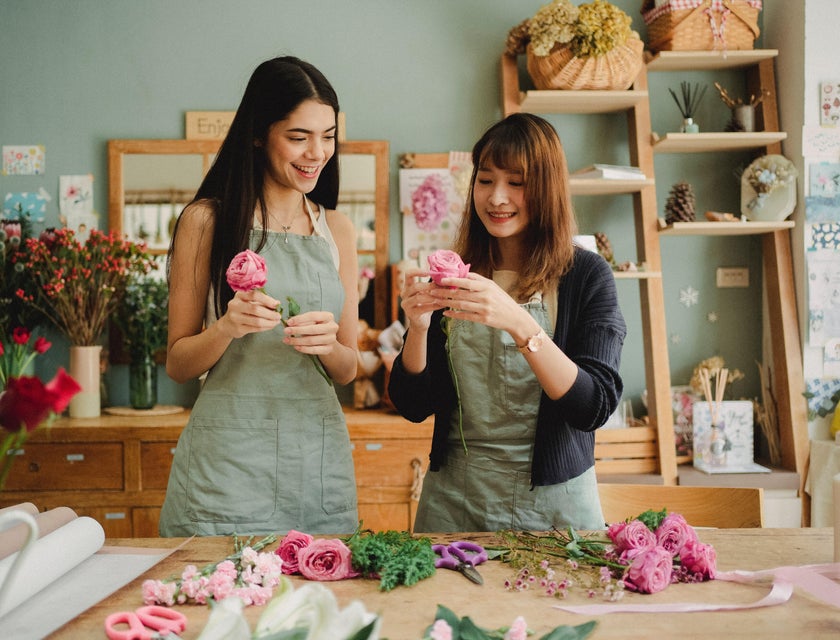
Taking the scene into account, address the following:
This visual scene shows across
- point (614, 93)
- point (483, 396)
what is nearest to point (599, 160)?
point (614, 93)

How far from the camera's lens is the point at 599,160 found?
359cm

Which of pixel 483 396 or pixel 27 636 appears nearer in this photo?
pixel 27 636

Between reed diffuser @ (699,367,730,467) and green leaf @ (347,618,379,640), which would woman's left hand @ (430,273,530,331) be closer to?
green leaf @ (347,618,379,640)

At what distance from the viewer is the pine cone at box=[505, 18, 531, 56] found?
3299 millimetres

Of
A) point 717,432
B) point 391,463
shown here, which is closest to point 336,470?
point 391,463

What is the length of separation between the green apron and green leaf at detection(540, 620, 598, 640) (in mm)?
803

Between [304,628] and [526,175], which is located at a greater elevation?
[526,175]

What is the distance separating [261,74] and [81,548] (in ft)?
3.57

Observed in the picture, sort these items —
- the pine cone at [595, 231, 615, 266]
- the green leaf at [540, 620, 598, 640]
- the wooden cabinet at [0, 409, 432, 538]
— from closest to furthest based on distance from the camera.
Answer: the green leaf at [540, 620, 598, 640] < the wooden cabinet at [0, 409, 432, 538] < the pine cone at [595, 231, 615, 266]

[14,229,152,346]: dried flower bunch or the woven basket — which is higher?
the woven basket

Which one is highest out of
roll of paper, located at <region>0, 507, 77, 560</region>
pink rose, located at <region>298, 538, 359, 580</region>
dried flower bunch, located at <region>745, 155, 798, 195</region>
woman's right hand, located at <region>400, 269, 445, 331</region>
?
dried flower bunch, located at <region>745, 155, 798, 195</region>

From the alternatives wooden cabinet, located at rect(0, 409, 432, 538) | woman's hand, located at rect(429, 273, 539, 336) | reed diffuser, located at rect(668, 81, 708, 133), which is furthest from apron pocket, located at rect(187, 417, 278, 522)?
reed diffuser, located at rect(668, 81, 708, 133)

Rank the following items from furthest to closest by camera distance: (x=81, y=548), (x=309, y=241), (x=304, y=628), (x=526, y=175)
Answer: (x=309, y=241) < (x=526, y=175) < (x=81, y=548) < (x=304, y=628)

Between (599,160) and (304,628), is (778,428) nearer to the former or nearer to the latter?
(599,160)
